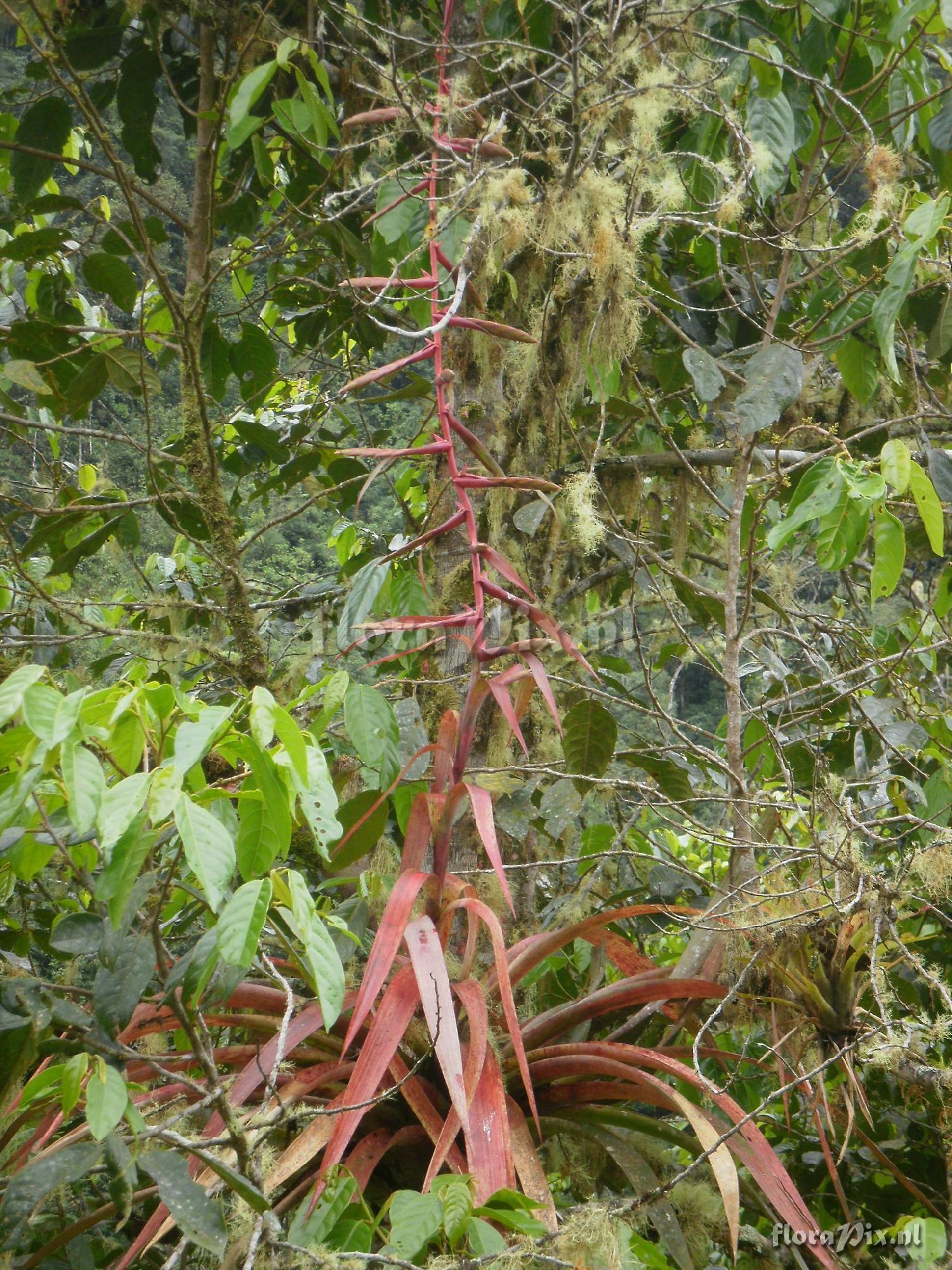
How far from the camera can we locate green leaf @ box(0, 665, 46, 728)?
2.25ft

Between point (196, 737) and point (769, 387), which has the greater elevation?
point (196, 737)

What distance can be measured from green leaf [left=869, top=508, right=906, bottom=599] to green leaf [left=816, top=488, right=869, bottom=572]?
2 centimetres

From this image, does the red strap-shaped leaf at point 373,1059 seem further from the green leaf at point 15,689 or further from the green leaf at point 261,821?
the green leaf at point 15,689

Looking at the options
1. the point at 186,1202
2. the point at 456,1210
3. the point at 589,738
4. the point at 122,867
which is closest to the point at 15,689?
the point at 122,867

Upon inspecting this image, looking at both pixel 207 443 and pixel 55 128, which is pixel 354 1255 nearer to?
pixel 207 443

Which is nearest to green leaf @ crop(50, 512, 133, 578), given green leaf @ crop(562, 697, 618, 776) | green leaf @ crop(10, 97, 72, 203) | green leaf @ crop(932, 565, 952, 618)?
green leaf @ crop(10, 97, 72, 203)

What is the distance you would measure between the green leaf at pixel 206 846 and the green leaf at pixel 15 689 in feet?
0.41

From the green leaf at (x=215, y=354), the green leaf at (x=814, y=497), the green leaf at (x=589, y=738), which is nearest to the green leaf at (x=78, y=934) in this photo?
the green leaf at (x=589, y=738)

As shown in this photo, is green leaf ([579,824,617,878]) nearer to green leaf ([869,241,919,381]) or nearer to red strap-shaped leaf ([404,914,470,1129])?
red strap-shaped leaf ([404,914,470,1129])

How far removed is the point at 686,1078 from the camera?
1062 mm

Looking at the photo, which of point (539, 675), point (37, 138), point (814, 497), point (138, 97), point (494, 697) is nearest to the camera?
point (539, 675)

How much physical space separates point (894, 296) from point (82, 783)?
0.97 metres

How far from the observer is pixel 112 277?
166 centimetres

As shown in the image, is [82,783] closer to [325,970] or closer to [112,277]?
[325,970]
